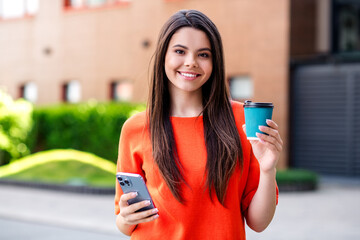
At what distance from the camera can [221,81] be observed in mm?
2227

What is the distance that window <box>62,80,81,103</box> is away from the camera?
1989 cm

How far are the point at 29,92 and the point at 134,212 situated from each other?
20.4 m

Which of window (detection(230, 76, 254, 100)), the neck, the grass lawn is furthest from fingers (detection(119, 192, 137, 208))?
window (detection(230, 76, 254, 100))

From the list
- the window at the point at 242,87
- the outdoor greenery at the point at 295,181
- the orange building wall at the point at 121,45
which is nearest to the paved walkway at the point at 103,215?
the outdoor greenery at the point at 295,181

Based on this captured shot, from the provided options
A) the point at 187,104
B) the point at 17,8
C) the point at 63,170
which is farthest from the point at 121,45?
the point at 187,104

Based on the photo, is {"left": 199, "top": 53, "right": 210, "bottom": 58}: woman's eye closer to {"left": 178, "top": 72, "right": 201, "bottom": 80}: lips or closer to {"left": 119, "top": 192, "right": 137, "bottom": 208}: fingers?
{"left": 178, "top": 72, "right": 201, "bottom": 80}: lips

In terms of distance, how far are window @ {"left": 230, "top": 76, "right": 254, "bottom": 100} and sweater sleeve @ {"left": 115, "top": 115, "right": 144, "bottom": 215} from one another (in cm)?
1367

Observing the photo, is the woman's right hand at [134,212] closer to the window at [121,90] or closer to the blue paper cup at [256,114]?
the blue paper cup at [256,114]

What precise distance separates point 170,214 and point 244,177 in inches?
13.4

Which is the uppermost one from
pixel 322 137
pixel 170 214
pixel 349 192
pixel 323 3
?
pixel 323 3

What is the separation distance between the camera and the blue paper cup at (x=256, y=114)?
73.3 inches

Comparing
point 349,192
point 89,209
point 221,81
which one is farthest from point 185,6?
point 221,81

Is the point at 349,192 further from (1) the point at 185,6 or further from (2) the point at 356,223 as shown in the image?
(1) the point at 185,6

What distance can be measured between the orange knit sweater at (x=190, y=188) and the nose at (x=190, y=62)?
0.22 metres
